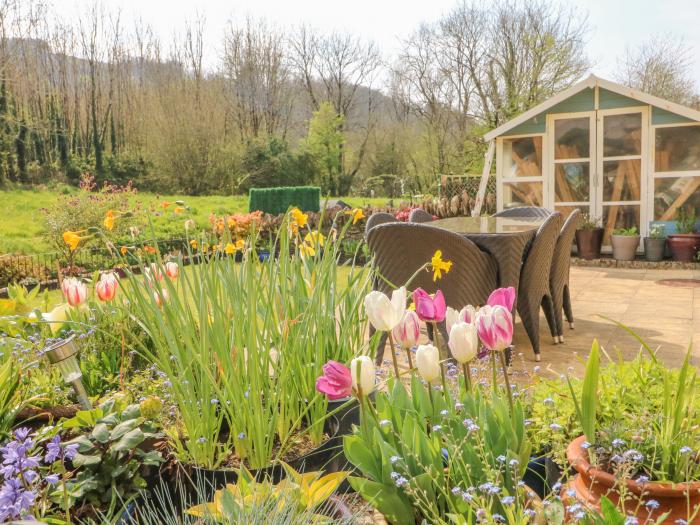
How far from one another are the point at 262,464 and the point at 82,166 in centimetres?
1631

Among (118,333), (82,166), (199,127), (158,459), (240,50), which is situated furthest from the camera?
(240,50)

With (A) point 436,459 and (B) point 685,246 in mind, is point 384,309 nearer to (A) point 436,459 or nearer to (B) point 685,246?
(A) point 436,459

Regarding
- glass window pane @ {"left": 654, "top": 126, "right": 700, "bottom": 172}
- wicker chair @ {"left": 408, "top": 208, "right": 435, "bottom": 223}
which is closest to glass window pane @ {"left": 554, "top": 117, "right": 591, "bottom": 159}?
glass window pane @ {"left": 654, "top": 126, "right": 700, "bottom": 172}

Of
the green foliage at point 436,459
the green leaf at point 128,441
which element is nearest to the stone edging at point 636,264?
the green foliage at point 436,459

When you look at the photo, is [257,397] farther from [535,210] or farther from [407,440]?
[535,210]

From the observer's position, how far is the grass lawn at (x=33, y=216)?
9.06 m

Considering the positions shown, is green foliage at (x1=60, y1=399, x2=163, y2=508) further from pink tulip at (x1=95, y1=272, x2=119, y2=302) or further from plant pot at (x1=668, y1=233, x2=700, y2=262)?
plant pot at (x1=668, y1=233, x2=700, y2=262)

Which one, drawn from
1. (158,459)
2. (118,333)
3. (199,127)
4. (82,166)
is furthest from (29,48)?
(158,459)

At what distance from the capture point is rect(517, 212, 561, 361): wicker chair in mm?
3695

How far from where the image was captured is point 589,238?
8.38 meters

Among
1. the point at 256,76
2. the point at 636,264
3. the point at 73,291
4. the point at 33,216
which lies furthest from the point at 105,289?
the point at 256,76

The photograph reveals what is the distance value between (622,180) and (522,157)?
1458mm

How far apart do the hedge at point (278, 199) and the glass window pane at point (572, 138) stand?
231 inches

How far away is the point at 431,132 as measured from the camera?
20.6 m
